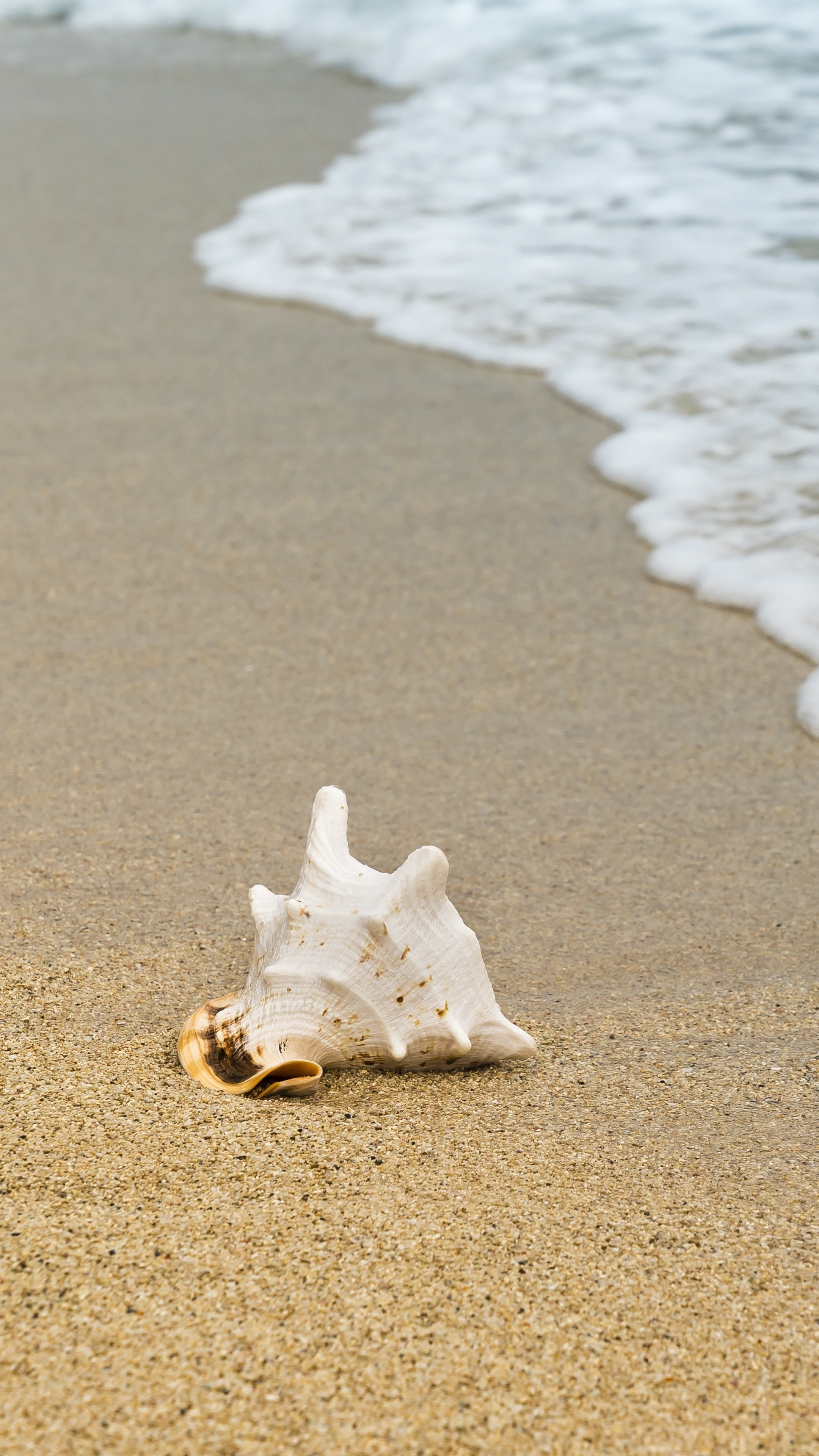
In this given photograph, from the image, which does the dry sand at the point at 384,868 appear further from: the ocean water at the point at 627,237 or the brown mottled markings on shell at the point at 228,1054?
the ocean water at the point at 627,237

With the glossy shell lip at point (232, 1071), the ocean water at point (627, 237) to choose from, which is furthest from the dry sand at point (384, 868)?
the ocean water at point (627, 237)

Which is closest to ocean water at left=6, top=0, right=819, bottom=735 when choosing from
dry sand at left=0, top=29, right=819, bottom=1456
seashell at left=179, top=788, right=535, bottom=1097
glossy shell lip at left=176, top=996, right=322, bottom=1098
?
dry sand at left=0, top=29, right=819, bottom=1456

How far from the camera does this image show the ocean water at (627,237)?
10.5 feet

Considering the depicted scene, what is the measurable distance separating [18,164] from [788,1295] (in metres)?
5.74

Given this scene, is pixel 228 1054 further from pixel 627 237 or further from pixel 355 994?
pixel 627 237

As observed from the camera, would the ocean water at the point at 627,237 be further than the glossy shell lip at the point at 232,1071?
Yes

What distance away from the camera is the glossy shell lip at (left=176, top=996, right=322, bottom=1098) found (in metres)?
1.51

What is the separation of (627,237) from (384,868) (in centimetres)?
360

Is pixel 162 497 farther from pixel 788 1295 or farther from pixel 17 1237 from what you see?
pixel 788 1295

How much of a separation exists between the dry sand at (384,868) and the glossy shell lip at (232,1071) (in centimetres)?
3

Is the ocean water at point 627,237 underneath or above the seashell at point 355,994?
above

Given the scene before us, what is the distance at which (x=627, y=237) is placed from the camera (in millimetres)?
4859

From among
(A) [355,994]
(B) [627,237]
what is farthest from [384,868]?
(B) [627,237]

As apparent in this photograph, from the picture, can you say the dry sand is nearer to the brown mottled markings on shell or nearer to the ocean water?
the brown mottled markings on shell
